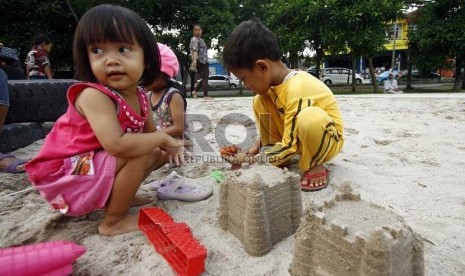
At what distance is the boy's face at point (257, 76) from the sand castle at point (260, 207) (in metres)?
0.73

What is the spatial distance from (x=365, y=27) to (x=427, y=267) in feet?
40.0

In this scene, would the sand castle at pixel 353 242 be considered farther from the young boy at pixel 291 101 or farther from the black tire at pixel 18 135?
the black tire at pixel 18 135

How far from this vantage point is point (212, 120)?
14.1ft

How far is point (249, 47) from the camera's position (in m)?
1.98

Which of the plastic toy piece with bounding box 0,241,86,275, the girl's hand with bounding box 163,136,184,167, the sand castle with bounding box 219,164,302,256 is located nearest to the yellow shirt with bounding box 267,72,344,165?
the sand castle with bounding box 219,164,302,256

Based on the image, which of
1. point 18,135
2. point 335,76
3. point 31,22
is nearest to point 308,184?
point 18,135

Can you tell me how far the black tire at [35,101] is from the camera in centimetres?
292

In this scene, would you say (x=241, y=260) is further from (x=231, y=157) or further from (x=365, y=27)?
(x=365, y=27)

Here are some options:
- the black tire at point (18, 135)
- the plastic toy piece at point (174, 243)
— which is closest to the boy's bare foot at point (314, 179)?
the plastic toy piece at point (174, 243)

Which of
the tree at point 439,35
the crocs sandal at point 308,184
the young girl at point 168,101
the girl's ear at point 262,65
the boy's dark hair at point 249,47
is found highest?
the tree at point 439,35

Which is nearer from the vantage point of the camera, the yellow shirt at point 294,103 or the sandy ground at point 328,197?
the sandy ground at point 328,197

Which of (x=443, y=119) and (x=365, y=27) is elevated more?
(x=365, y=27)

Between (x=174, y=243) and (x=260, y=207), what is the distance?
340 millimetres

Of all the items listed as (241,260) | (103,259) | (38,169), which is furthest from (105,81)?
(241,260)
